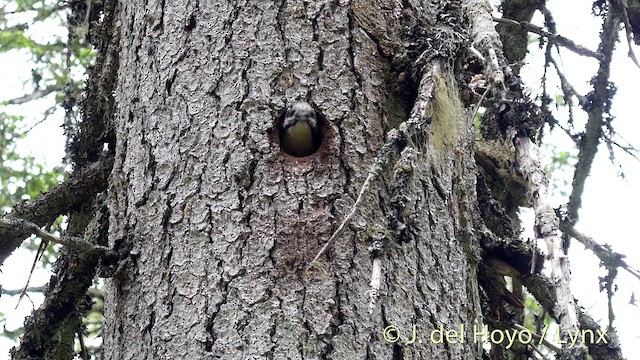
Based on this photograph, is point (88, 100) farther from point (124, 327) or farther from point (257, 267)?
point (257, 267)

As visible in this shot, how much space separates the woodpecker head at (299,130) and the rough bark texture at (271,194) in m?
0.04

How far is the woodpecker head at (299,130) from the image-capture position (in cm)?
A: 193

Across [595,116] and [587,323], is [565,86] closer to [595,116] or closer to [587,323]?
[595,116]

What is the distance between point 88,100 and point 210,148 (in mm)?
920

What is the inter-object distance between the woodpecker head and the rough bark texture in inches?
1.7

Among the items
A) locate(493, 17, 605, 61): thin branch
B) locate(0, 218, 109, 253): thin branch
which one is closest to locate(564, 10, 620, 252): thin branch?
locate(493, 17, 605, 61): thin branch

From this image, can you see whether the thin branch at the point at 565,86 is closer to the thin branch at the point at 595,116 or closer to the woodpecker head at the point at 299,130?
the thin branch at the point at 595,116

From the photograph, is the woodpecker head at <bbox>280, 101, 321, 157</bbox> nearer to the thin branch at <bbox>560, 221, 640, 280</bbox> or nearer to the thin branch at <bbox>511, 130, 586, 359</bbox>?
the thin branch at <bbox>511, 130, 586, 359</bbox>

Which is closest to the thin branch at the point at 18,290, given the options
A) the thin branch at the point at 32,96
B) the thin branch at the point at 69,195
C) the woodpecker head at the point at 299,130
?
the thin branch at the point at 32,96

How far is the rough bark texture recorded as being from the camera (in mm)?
1781

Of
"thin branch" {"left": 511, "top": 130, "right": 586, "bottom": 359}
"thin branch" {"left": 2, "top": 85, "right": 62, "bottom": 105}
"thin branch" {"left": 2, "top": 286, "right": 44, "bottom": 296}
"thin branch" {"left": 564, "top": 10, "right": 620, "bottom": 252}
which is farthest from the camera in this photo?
"thin branch" {"left": 2, "top": 85, "right": 62, "bottom": 105}

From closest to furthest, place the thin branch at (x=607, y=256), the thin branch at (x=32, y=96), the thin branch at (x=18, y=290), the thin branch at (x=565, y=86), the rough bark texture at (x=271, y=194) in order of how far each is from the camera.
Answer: the rough bark texture at (x=271, y=194) < the thin branch at (x=607, y=256) < the thin branch at (x=565, y=86) < the thin branch at (x=18, y=290) < the thin branch at (x=32, y=96)

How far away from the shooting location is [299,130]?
193 centimetres

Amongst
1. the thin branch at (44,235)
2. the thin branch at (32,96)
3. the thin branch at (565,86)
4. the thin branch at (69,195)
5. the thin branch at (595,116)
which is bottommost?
the thin branch at (44,235)
